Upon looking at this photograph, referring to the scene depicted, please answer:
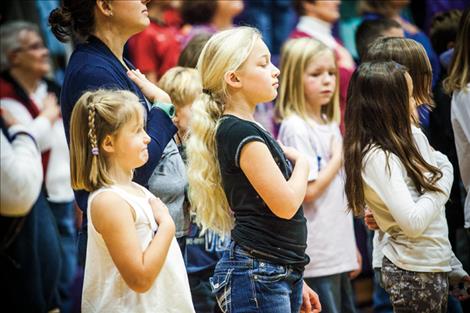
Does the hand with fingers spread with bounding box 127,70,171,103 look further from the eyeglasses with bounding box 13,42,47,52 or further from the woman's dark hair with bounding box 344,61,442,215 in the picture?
the eyeglasses with bounding box 13,42,47,52

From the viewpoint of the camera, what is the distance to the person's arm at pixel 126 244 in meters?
2.41

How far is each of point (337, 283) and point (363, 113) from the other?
895mm

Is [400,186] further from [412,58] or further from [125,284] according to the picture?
[125,284]

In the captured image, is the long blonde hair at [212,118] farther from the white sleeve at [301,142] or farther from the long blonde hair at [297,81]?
the long blonde hair at [297,81]

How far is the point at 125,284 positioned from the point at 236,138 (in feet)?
1.91

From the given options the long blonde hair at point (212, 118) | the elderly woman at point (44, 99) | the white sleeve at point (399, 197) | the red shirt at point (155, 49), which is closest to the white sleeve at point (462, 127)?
the white sleeve at point (399, 197)

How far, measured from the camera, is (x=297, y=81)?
150 inches

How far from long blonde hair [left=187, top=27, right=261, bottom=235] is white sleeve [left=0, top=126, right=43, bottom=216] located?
1.29 meters

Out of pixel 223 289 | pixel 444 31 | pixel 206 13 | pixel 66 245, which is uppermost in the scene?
pixel 206 13

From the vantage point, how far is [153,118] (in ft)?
8.92

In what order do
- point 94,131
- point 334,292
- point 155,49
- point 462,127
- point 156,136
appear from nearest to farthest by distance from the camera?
1. point 94,131
2. point 156,136
3. point 462,127
4. point 334,292
5. point 155,49

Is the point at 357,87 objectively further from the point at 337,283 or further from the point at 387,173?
the point at 337,283

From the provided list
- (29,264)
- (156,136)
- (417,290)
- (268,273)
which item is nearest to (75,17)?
(156,136)

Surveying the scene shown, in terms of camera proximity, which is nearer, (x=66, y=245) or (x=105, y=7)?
(x=105, y=7)
